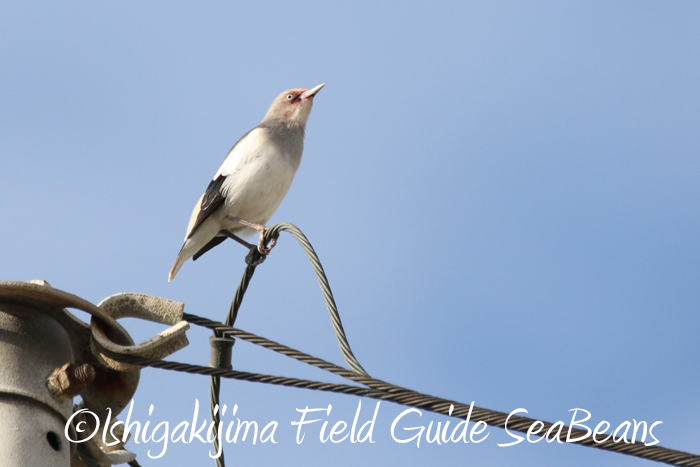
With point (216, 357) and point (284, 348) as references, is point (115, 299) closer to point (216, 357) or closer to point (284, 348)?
point (216, 357)

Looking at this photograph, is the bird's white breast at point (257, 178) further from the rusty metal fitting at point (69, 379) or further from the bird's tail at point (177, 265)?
the rusty metal fitting at point (69, 379)

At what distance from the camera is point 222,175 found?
23.8 ft

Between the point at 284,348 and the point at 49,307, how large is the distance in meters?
1.03

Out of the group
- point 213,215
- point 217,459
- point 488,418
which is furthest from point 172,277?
point 488,418

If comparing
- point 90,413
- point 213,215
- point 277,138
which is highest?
point 277,138

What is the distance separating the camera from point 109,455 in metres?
3.75

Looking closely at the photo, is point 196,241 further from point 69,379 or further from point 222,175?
point 69,379

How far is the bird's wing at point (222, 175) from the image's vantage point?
23.5 ft

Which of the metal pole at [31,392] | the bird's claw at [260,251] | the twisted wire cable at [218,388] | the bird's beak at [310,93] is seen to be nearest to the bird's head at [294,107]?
the bird's beak at [310,93]

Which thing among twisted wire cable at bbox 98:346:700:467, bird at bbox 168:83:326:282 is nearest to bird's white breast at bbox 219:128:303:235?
bird at bbox 168:83:326:282

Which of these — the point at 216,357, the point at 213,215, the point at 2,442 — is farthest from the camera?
the point at 213,215

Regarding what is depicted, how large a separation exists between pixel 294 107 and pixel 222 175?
110cm

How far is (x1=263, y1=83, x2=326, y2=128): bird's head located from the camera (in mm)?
7883

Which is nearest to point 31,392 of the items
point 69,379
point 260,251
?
point 69,379
